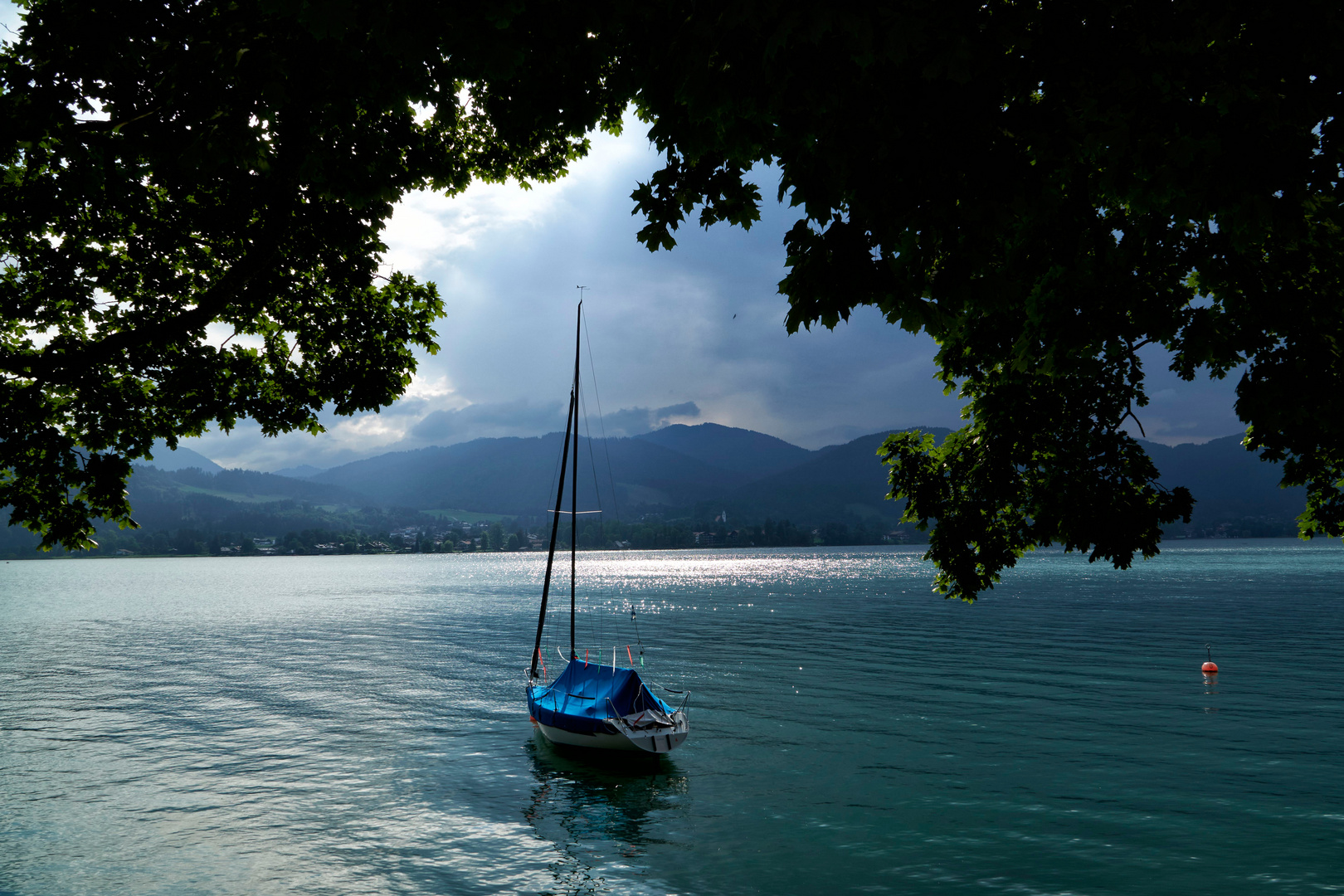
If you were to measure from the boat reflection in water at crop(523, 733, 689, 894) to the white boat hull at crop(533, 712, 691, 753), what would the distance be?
0.91m

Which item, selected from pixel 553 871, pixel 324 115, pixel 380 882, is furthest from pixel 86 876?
pixel 324 115

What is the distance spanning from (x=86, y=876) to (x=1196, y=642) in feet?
218

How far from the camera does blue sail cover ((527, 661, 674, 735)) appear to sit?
28.6m

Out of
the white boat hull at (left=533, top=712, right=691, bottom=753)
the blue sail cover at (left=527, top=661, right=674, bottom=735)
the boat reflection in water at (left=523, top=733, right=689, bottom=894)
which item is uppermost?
the blue sail cover at (left=527, top=661, right=674, bottom=735)

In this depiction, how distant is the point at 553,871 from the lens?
1914cm

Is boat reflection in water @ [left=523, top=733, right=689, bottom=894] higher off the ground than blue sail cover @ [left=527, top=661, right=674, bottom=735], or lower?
lower

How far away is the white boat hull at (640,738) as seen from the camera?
27172 millimetres

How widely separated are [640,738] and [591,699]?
3313 mm

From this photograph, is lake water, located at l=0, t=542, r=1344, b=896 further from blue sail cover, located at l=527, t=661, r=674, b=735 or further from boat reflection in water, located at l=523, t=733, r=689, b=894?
blue sail cover, located at l=527, t=661, r=674, b=735

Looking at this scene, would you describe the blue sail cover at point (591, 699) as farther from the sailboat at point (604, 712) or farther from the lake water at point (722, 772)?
the lake water at point (722, 772)

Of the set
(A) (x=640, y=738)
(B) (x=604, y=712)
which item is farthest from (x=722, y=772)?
(B) (x=604, y=712)

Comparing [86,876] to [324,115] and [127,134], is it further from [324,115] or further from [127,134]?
[324,115]

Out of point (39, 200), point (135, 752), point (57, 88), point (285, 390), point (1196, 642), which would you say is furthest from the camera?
point (1196, 642)

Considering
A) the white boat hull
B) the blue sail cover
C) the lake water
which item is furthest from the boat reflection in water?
the blue sail cover
